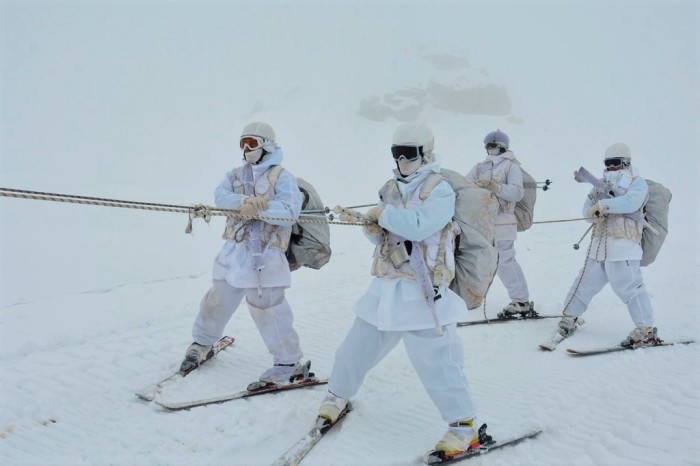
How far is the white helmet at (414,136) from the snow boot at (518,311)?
150 inches

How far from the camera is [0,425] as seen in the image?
12.0 feet

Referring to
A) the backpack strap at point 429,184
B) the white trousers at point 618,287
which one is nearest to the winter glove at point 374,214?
the backpack strap at point 429,184

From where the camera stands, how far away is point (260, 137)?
14.6ft

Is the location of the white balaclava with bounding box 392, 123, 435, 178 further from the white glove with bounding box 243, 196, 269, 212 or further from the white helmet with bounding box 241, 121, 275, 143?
the white helmet with bounding box 241, 121, 275, 143

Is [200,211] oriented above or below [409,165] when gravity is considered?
below

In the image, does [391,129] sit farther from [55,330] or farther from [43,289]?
[55,330]

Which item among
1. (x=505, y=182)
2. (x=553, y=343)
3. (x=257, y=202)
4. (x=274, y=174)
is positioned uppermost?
(x=505, y=182)

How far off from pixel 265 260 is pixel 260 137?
1.01 m

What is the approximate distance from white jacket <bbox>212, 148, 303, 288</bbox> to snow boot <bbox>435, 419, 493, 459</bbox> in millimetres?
1822

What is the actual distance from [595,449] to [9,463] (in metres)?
3.52

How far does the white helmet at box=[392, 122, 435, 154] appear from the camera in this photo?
3.45 m

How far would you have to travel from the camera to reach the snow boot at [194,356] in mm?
4594


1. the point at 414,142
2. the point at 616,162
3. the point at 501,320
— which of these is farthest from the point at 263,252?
the point at 616,162

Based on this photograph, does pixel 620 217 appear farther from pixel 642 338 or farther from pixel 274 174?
pixel 274 174
